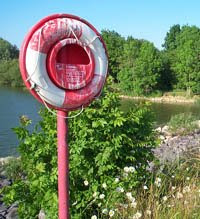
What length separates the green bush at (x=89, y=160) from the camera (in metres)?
2.98

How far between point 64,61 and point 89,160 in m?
1.33

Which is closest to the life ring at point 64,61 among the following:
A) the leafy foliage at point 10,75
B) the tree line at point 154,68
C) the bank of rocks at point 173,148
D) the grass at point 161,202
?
the grass at point 161,202

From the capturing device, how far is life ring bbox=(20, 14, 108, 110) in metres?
1.86

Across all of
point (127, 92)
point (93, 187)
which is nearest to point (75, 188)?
point (93, 187)

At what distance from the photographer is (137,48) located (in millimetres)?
42531

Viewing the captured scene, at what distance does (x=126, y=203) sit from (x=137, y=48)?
1603 inches

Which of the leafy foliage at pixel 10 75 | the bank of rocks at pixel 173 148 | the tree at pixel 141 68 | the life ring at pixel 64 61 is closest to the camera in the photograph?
the life ring at pixel 64 61

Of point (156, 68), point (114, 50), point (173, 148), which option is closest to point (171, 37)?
point (114, 50)

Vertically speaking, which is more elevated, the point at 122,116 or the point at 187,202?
the point at 122,116

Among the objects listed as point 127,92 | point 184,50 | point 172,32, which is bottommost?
point 127,92

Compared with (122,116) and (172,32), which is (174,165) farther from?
(172,32)

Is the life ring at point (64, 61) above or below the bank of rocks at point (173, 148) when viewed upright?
above

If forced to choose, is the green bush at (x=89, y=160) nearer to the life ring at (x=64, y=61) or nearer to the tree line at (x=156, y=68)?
the life ring at (x=64, y=61)

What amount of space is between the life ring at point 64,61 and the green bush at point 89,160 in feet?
3.28
